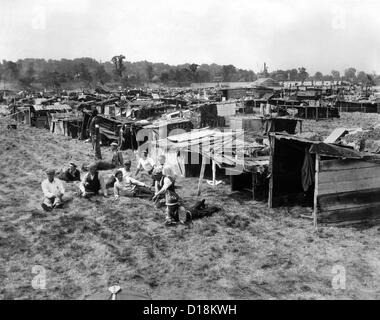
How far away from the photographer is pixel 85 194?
1134 centimetres

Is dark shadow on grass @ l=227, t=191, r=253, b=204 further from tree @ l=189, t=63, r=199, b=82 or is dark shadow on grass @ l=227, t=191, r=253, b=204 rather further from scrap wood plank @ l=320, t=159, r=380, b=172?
tree @ l=189, t=63, r=199, b=82

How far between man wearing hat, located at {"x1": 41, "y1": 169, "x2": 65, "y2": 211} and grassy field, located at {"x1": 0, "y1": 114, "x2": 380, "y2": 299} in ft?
0.74

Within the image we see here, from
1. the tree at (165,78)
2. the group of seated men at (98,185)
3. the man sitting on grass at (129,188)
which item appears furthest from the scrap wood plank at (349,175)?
the tree at (165,78)

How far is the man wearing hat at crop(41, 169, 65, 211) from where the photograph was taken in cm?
1028

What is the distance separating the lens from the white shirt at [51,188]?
33.7 feet

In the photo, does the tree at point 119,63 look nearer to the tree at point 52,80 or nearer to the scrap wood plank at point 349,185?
the tree at point 52,80

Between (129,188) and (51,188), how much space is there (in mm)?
2305

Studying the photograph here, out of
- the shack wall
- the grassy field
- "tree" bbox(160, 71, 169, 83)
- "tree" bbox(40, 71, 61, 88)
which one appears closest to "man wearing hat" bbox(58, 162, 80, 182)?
the grassy field

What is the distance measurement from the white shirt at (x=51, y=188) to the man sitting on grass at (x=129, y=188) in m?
1.64

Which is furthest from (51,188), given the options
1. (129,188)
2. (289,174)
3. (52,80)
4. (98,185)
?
(52,80)

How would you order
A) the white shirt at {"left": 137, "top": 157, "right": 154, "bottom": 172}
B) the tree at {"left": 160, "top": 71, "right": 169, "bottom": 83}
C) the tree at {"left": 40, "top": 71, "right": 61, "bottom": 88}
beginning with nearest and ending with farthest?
the white shirt at {"left": 137, "top": 157, "right": 154, "bottom": 172} < the tree at {"left": 40, "top": 71, "right": 61, "bottom": 88} < the tree at {"left": 160, "top": 71, "right": 169, "bottom": 83}

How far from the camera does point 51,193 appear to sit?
1036 cm

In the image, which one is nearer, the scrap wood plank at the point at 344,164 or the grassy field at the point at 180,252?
the grassy field at the point at 180,252

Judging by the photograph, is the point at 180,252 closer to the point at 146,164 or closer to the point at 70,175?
the point at 146,164
